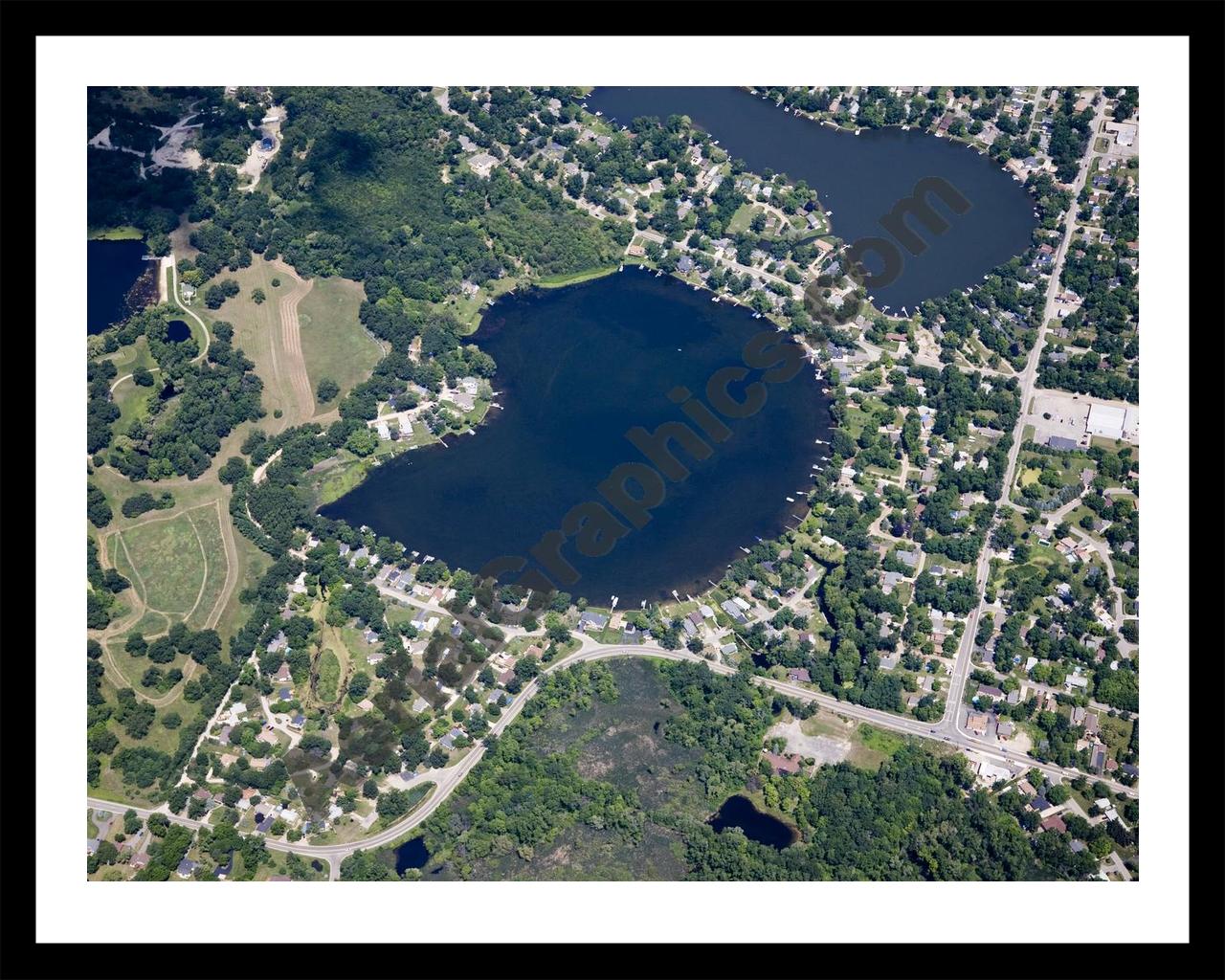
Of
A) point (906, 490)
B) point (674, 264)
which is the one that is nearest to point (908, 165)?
point (674, 264)

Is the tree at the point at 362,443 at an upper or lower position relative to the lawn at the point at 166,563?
upper

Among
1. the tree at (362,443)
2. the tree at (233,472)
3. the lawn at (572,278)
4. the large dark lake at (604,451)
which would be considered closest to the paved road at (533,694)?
the large dark lake at (604,451)

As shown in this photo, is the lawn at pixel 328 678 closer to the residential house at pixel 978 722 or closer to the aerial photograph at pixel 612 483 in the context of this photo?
the aerial photograph at pixel 612 483

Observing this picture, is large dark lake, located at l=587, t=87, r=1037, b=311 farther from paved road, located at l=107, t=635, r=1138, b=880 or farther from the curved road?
the curved road

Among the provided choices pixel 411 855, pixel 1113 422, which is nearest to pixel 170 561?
pixel 411 855

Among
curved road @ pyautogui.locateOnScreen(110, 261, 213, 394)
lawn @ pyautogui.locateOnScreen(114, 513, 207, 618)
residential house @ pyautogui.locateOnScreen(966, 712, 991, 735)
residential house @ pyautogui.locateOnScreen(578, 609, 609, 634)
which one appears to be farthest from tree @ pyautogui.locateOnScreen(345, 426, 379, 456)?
residential house @ pyautogui.locateOnScreen(966, 712, 991, 735)
